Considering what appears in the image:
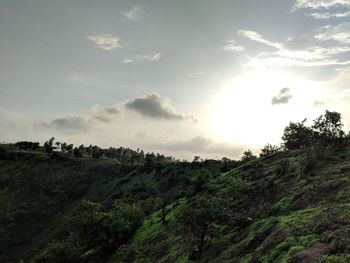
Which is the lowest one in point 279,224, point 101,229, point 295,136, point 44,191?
point 101,229

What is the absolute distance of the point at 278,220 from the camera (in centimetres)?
3475

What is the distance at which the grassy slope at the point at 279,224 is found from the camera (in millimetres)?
26422

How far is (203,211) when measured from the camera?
133 ft

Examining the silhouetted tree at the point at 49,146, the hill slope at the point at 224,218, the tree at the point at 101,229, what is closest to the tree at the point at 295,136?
the hill slope at the point at 224,218

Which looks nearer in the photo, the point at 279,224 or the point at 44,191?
the point at 279,224

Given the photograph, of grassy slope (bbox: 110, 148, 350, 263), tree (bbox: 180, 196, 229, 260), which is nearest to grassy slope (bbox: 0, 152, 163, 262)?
grassy slope (bbox: 110, 148, 350, 263)

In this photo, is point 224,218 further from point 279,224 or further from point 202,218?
point 279,224

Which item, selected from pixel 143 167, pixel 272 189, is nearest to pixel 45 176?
pixel 143 167

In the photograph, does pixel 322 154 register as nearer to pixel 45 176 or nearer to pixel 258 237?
pixel 258 237

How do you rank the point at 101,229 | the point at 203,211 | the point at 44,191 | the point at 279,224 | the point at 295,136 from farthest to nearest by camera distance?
the point at 44,191
the point at 295,136
the point at 101,229
the point at 203,211
the point at 279,224

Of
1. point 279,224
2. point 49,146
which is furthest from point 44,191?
point 279,224

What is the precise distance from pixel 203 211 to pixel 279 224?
9587 millimetres

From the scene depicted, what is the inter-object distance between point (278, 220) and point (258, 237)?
8.34 feet

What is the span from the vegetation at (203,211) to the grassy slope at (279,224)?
0.13 meters
